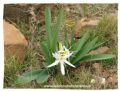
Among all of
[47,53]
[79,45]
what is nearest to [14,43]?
[47,53]

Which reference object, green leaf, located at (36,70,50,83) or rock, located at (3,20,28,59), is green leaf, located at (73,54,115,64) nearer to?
green leaf, located at (36,70,50,83)

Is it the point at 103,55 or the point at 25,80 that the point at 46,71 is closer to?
the point at 25,80

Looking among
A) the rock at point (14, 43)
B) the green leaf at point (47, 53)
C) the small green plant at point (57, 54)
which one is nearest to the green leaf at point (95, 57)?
the small green plant at point (57, 54)

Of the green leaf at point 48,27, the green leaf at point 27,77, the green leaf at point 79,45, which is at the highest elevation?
the green leaf at point 48,27

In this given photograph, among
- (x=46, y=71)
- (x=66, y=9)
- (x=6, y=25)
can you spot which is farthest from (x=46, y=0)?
(x=46, y=71)

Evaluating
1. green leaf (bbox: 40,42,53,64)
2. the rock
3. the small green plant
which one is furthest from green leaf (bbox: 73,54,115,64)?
the rock

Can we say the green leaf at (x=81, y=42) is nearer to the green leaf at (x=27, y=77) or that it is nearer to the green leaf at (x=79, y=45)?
the green leaf at (x=79, y=45)

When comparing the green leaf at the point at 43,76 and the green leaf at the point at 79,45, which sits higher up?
the green leaf at the point at 79,45
